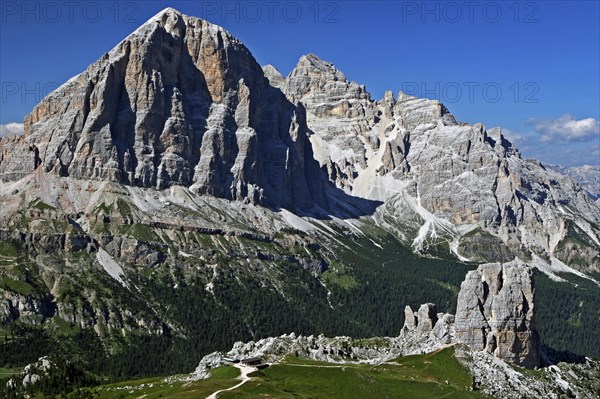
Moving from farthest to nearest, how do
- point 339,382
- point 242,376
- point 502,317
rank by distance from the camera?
point 502,317, point 242,376, point 339,382

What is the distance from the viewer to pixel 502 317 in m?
185

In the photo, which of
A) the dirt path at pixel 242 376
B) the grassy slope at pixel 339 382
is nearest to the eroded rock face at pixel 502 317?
the grassy slope at pixel 339 382

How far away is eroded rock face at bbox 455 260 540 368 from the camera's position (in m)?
185

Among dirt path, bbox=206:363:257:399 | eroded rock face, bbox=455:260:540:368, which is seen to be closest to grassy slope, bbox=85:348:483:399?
dirt path, bbox=206:363:257:399

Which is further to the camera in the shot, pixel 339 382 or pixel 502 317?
pixel 502 317

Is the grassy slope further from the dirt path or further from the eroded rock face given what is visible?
the eroded rock face

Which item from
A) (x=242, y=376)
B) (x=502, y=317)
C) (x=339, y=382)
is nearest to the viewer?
(x=339, y=382)

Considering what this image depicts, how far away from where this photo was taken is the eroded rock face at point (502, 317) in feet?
607

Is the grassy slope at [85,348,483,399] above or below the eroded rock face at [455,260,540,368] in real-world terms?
below

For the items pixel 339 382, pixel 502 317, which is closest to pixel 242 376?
pixel 339 382

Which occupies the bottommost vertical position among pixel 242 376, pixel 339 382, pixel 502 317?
pixel 339 382

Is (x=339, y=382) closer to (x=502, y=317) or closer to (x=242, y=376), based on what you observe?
(x=242, y=376)

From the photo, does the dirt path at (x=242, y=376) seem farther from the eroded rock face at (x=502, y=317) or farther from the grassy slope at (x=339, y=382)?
the eroded rock face at (x=502, y=317)

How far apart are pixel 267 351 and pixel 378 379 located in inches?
1417
